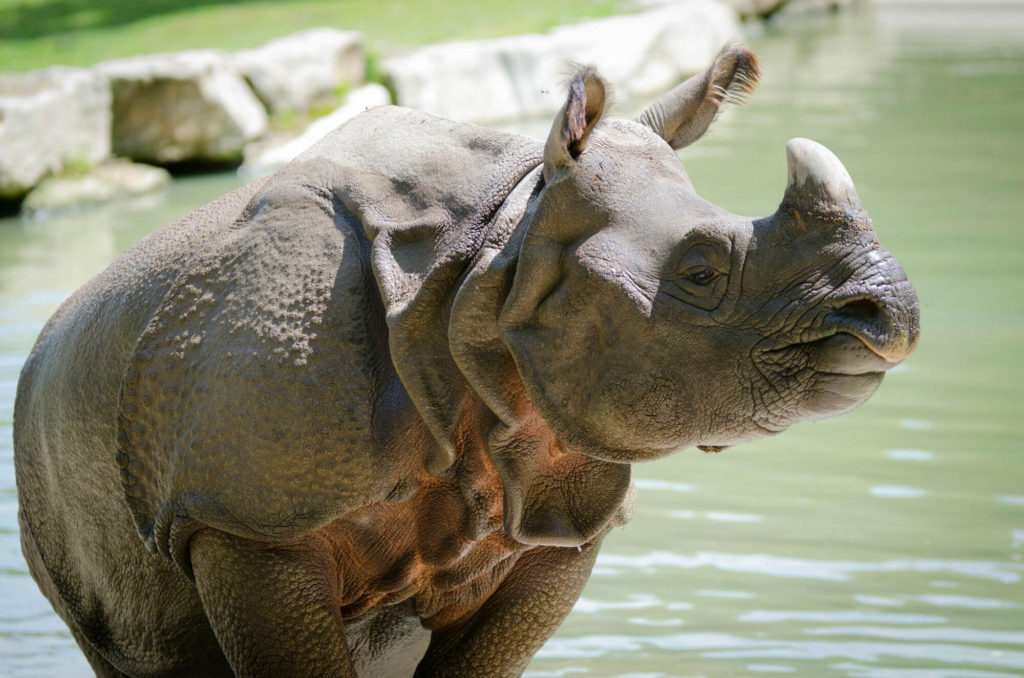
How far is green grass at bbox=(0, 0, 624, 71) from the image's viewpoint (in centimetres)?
1677

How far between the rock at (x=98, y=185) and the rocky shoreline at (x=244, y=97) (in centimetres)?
1

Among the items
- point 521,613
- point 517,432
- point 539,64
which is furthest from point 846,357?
point 539,64

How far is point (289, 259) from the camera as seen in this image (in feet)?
9.23

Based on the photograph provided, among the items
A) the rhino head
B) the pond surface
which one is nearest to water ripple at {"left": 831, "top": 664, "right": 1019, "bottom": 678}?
the pond surface

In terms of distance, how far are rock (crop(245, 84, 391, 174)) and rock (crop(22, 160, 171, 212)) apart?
0.86 metres

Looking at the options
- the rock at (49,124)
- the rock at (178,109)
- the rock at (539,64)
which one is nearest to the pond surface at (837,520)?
the rock at (49,124)

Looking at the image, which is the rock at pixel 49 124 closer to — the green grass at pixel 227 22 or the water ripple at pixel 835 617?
the green grass at pixel 227 22

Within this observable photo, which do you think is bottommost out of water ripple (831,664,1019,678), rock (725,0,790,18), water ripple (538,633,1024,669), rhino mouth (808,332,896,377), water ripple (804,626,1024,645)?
rock (725,0,790,18)

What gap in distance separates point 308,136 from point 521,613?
10.6 meters

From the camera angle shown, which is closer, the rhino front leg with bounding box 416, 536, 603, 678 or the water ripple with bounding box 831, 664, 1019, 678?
the rhino front leg with bounding box 416, 536, 603, 678

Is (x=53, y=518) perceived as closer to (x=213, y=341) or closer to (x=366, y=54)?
(x=213, y=341)

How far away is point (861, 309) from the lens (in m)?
2.29

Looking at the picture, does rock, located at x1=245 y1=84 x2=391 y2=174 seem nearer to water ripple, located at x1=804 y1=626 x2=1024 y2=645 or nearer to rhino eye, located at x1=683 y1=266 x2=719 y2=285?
water ripple, located at x1=804 y1=626 x2=1024 y2=645

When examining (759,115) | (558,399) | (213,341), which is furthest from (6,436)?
(759,115)
